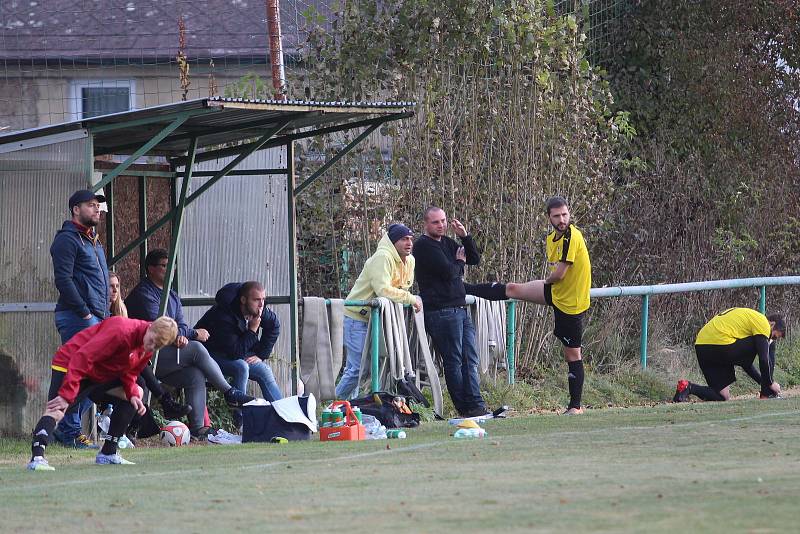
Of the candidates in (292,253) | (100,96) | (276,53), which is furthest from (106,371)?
(100,96)

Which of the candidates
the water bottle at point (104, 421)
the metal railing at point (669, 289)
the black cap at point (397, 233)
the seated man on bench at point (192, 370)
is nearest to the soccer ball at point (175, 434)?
the seated man on bench at point (192, 370)

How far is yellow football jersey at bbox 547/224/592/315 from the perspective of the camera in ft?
43.5

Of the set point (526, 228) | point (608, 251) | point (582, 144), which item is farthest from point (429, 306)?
point (608, 251)

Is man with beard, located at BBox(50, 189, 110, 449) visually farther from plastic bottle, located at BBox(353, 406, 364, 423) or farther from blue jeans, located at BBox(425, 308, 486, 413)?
blue jeans, located at BBox(425, 308, 486, 413)

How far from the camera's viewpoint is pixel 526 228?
16047mm

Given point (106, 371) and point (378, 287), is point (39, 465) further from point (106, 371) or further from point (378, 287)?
point (378, 287)

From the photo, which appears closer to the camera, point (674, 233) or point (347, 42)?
point (347, 42)

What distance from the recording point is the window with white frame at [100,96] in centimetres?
2488

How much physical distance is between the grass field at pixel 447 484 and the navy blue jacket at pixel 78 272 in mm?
1121

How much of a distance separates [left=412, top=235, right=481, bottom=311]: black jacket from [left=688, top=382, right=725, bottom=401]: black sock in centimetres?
310

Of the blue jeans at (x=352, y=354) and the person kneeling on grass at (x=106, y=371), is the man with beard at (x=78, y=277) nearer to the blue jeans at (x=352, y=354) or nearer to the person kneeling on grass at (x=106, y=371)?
the person kneeling on grass at (x=106, y=371)

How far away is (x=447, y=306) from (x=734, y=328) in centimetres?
359

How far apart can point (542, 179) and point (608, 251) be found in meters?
3.09

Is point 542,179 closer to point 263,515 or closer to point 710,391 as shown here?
point 710,391
